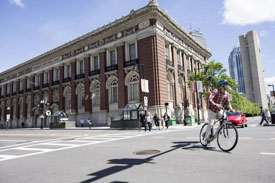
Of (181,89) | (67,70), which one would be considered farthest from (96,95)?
(181,89)

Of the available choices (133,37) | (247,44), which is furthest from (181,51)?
(247,44)

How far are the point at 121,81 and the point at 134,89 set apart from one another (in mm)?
2445

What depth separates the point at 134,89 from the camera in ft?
96.2

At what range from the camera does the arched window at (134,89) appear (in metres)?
29.0

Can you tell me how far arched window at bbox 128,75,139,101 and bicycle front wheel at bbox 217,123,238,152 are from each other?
22.8 m

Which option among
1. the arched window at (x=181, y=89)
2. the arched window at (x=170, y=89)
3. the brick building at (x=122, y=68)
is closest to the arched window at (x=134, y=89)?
the brick building at (x=122, y=68)

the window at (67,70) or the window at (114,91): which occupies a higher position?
the window at (67,70)

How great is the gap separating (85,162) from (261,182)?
14.0 ft

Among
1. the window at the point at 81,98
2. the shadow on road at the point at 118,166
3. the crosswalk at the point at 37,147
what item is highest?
the window at the point at 81,98

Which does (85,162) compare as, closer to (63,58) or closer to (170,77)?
(170,77)

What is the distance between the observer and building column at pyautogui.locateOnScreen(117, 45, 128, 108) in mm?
29359

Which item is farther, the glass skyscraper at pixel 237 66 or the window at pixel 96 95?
the glass skyscraper at pixel 237 66

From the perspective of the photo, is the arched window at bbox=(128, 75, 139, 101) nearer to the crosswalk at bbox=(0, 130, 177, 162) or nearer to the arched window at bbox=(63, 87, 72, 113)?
the arched window at bbox=(63, 87, 72, 113)

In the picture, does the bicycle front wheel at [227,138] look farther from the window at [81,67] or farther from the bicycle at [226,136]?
the window at [81,67]
